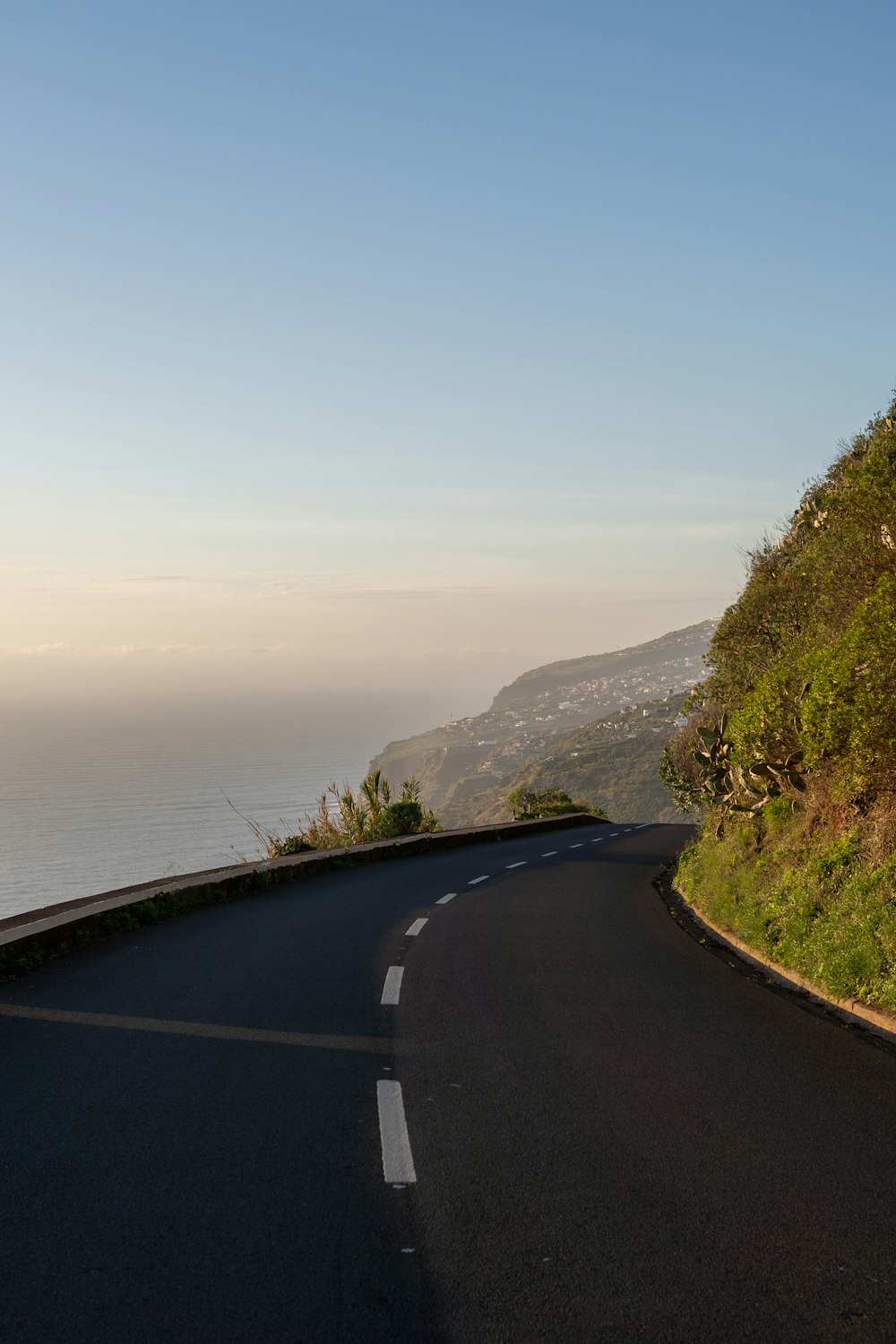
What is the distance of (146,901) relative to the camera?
13500 millimetres

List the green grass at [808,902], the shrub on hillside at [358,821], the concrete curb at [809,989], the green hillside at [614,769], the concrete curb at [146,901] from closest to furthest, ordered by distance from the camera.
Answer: the concrete curb at [809,989] < the green grass at [808,902] < the concrete curb at [146,901] < the shrub on hillside at [358,821] < the green hillside at [614,769]

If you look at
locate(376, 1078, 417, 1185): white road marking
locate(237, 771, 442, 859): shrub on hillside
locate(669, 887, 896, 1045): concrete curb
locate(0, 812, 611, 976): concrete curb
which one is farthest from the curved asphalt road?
locate(237, 771, 442, 859): shrub on hillside

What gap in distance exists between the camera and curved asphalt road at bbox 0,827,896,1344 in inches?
146

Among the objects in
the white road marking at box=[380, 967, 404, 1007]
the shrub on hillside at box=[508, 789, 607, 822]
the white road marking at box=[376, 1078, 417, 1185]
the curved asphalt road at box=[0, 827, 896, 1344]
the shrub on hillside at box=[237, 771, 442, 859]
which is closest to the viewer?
the curved asphalt road at box=[0, 827, 896, 1344]

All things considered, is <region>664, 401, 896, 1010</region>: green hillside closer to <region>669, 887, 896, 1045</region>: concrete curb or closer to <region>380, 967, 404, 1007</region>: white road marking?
<region>669, 887, 896, 1045</region>: concrete curb

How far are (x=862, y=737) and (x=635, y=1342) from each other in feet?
24.9

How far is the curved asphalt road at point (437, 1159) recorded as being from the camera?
12.1ft

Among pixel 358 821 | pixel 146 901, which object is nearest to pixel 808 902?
pixel 146 901

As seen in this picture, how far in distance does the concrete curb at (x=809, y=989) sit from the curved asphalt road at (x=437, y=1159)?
1.07ft

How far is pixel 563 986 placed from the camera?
9.48 m

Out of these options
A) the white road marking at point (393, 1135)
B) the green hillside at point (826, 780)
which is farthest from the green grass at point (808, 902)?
the white road marking at point (393, 1135)

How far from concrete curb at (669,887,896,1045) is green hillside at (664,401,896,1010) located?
10 centimetres

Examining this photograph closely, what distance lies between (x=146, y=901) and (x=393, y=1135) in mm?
8813

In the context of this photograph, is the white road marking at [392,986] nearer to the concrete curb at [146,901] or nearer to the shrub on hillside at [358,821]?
the concrete curb at [146,901]
